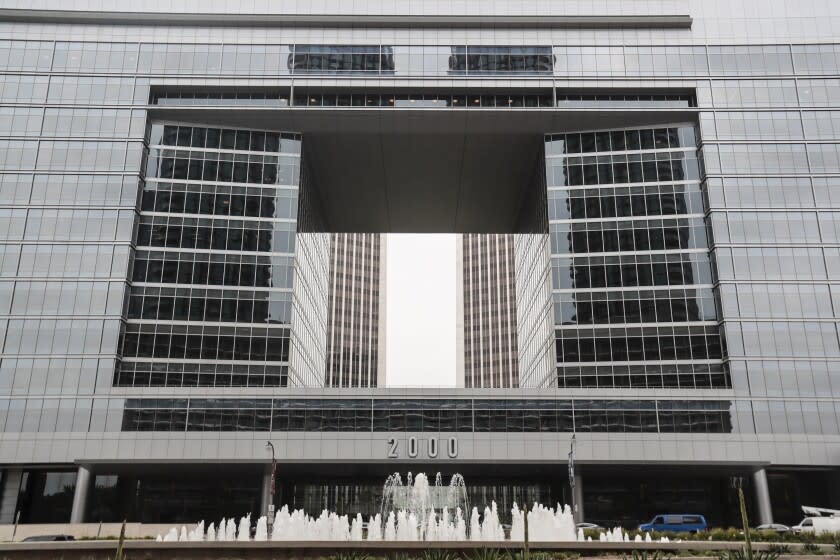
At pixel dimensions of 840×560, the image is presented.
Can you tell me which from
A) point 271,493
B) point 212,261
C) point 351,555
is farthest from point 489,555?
point 212,261

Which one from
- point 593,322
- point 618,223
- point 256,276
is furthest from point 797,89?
point 256,276

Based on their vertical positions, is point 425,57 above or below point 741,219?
above

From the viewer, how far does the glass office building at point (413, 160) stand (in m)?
60.0

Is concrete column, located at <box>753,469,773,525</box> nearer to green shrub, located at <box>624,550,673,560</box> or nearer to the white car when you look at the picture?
the white car

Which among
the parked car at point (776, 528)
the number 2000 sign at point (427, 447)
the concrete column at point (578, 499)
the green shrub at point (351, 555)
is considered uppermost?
the number 2000 sign at point (427, 447)

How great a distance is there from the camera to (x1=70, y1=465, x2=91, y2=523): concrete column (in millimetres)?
58562

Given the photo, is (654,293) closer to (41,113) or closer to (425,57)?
(425,57)

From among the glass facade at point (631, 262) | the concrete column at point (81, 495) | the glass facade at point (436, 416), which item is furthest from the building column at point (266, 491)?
A: the glass facade at point (631, 262)

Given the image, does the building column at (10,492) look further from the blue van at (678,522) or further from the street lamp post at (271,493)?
the blue van at (678,522)

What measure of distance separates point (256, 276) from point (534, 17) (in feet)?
114

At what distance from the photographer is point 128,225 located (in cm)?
6444

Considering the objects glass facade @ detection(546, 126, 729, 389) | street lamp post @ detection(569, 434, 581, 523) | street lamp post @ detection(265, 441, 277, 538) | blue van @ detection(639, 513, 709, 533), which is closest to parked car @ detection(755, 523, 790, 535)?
blue van @ detection(639, 513, 709, 533)

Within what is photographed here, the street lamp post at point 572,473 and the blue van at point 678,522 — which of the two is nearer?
the blue van at point 678,522

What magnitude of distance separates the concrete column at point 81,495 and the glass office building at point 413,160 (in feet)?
0.56
